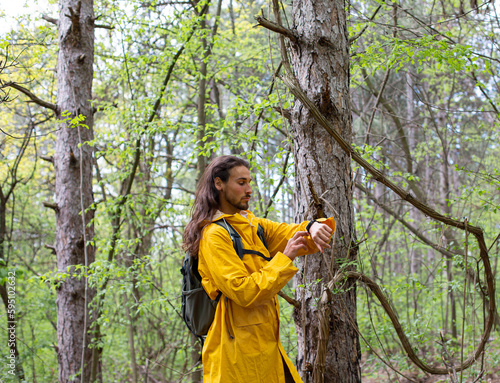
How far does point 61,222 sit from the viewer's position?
459 cm

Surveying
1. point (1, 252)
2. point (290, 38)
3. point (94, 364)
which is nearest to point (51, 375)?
point (1, 252)

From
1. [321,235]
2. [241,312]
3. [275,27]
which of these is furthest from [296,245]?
[275,27]

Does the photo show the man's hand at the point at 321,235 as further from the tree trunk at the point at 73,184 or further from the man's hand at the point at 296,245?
the tree trunk at the point at 73,184

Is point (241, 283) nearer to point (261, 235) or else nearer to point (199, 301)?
point (199, 301)

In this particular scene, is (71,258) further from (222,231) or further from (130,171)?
(222,231)

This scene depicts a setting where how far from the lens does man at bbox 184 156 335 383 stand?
189 centimetres

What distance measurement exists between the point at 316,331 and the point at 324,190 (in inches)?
34.4

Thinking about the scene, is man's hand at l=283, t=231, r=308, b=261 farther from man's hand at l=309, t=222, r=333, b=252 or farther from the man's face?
the man's face

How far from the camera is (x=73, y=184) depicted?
15.2 ft

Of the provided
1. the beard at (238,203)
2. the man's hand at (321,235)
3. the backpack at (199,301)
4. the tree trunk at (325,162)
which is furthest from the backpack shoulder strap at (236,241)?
the tree trunk at (325,162)

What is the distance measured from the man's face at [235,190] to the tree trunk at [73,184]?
257 centimetres

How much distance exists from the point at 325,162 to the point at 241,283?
1021mm

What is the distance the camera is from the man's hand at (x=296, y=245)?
200 centimetres

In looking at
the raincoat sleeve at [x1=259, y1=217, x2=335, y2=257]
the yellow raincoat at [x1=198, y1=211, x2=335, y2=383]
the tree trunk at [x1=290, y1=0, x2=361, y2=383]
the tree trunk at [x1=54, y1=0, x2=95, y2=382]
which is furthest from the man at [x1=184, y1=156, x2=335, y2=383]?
the tree trunk at [x1=54, y1=0, x2=95, y2=382]
